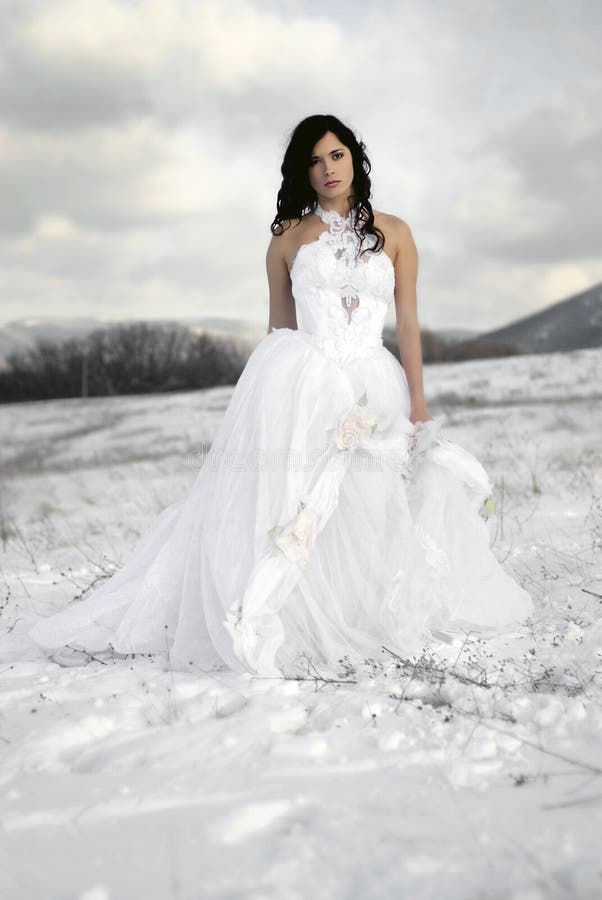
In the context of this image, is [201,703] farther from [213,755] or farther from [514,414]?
[514,414]

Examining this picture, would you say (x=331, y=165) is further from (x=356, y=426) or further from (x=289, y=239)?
(x=356, y=426)

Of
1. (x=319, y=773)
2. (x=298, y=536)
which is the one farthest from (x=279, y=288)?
(x=319, y=773)

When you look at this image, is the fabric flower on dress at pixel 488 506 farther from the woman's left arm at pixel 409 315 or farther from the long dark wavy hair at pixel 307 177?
the long dark wavy hair at pixel 307 177

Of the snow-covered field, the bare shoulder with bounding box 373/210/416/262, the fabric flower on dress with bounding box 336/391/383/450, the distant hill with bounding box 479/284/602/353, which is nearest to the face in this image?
the bare shoulder with bounding box 373/210/416/262

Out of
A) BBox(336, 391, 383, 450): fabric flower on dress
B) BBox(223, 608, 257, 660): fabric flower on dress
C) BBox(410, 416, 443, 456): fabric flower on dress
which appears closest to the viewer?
BBox(223, 608, 257, 660): fabric flower on dress

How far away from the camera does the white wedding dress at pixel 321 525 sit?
3.52 m

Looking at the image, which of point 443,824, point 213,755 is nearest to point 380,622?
point 213,755

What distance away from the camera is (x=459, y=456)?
151 inches

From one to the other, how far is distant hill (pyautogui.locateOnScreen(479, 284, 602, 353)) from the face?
20.6 m

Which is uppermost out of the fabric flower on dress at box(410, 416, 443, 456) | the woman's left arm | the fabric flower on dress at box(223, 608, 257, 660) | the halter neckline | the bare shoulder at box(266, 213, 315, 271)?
the halter neckline

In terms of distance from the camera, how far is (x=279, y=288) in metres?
4.08

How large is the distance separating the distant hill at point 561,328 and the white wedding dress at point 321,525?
2062 cm

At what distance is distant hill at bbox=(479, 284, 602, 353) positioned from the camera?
24516mm

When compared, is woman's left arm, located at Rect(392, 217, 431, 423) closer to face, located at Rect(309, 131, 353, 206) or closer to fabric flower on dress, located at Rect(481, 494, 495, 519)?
face, located at Rect(309, 131, 353, 206)
